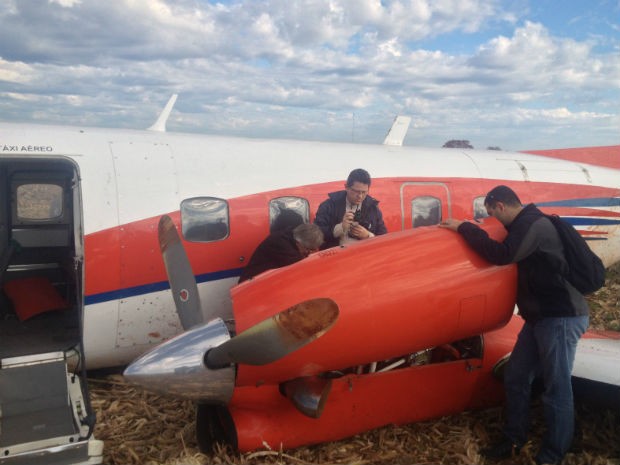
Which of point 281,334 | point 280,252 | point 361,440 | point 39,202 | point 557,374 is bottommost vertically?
point 361,440

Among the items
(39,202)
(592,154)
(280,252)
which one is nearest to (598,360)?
(280,252)

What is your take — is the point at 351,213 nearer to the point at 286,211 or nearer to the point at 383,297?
the point at 286,211

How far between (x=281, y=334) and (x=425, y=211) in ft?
12.3

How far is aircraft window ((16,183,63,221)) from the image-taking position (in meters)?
7.00

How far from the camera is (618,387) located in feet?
14.8

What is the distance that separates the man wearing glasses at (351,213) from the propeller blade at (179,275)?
1540mm

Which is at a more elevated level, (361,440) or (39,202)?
(39,202)

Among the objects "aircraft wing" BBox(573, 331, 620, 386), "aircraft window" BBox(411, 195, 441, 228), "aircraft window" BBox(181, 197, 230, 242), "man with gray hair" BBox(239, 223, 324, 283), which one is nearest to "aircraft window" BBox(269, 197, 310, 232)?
"aircraft window" BBox(181, 197, 230, 242)

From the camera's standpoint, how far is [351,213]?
17.0ft

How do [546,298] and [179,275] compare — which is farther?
[179,275]

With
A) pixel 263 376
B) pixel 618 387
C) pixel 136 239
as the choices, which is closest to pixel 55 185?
pixel 136 239

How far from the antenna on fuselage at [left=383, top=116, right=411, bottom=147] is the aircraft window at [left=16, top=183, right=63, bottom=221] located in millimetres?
4798

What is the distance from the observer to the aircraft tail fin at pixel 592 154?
898cm

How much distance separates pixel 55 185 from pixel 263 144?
10.0ft
